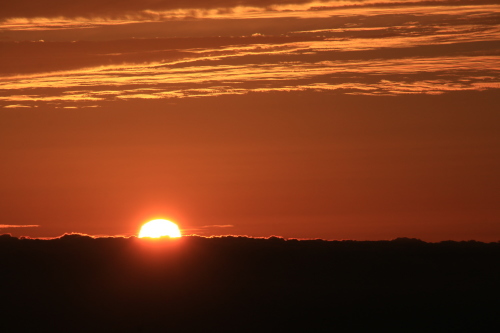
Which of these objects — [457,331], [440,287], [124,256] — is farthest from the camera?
[124,256]

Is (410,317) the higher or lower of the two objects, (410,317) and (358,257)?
the lower

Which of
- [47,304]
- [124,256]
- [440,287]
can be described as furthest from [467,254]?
[47,304]

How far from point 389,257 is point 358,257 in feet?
3.75

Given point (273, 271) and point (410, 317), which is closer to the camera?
point (410, 317)

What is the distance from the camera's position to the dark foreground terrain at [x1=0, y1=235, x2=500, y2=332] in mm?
34875

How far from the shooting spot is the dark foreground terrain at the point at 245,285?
114ft

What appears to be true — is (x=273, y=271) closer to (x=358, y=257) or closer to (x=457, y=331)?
(x=358, y=257)

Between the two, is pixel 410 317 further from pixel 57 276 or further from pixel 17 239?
pixel 17 239

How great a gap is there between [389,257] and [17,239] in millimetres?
14026

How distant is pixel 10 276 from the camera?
37125 mm

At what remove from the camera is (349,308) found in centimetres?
3531

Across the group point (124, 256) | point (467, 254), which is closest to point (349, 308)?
point (467, 254)

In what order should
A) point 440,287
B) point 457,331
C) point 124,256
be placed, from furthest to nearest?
point 124,256, point 440,287, point 457,331

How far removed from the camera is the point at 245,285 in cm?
3681
